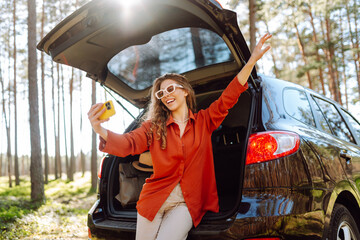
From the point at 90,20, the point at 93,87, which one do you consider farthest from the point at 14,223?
the point at 93,87

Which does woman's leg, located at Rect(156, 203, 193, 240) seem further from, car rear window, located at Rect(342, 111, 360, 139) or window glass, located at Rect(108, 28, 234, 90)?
car rear window, located at Rect(342, 111, 360, 139)

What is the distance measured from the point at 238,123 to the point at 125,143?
1985mm

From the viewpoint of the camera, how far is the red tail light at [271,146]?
1905 mm

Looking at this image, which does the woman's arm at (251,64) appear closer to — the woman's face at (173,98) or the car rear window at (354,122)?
the woman's face at (173,98)

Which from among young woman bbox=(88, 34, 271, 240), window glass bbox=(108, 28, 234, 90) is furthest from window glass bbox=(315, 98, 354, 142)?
young woman bbox=(88, 34, 271, 240)

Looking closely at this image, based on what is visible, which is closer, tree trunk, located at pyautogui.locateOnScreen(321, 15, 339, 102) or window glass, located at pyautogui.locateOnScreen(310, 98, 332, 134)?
window glass, located at pyautogui.locateOnScreen(310, 98, 332, 134)

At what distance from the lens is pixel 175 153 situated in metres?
2.06

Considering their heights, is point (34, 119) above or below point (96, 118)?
above

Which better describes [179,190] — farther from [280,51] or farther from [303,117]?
[280,51]

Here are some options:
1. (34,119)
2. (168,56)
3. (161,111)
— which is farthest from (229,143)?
(34,119)

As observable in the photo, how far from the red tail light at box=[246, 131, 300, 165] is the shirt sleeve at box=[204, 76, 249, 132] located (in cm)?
30

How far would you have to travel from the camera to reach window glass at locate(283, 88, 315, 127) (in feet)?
8.04

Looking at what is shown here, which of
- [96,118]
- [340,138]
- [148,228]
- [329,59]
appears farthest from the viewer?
[329,59]

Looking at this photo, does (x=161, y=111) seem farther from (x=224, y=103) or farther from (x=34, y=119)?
(x=34, y=119)
